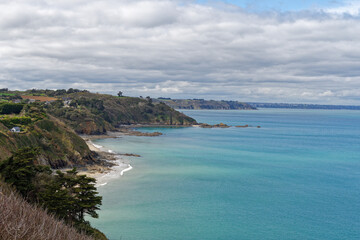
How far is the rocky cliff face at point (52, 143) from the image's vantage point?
2302 inches

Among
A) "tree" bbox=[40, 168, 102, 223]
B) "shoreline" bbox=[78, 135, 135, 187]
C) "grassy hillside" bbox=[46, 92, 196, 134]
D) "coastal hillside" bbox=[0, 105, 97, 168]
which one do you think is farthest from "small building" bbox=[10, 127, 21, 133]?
"grassy hillside" bbox=[46, 92, 196, 134]

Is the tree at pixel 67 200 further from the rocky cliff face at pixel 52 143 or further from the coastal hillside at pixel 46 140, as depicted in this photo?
the coastal hillside at pixel 46 140

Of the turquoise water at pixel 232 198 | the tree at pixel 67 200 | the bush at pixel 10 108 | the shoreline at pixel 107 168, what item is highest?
the bush at pixel 10 108

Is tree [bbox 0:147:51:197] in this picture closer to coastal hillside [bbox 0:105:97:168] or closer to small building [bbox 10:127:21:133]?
coastal hillside [bbox 0:105:97:168]

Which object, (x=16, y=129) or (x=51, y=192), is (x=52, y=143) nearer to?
(x=16, y=129)

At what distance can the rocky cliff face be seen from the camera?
58.5 meters

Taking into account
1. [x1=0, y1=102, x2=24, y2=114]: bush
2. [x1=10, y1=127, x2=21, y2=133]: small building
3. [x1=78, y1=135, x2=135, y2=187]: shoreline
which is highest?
[x1=0, y1=102, x2=24, y2=114]: bush

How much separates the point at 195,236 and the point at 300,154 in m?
71.2

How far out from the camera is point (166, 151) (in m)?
97.3

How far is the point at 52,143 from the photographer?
224 feet

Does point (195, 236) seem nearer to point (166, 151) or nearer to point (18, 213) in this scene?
point (18, 213)

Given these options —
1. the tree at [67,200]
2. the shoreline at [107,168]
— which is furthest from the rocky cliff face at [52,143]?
the tree at [67,200]

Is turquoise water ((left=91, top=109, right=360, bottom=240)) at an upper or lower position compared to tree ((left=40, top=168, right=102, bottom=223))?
lower

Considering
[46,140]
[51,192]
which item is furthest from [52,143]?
[51,192]
